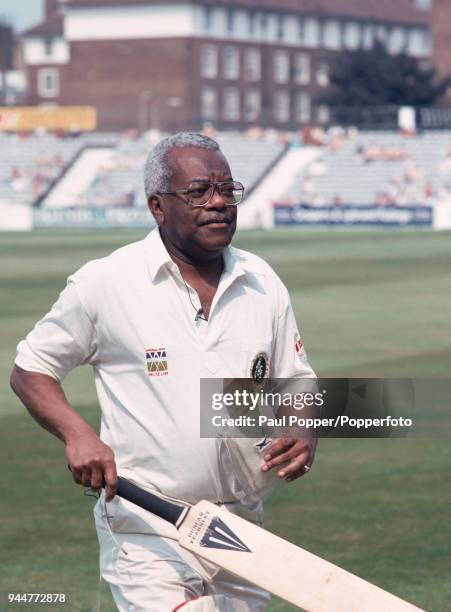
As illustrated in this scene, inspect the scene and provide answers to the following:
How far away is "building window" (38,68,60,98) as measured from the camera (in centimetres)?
11194

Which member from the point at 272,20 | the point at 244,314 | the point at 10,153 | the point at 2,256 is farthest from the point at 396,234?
the point at 272,20

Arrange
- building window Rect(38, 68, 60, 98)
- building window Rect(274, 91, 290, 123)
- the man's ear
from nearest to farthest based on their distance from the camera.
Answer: the man's ear → building window Rect(38, 68, 60, 98) → building window Rect(274, 91, 290, 123)

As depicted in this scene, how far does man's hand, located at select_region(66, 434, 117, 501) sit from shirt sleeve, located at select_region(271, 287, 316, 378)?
70 cm

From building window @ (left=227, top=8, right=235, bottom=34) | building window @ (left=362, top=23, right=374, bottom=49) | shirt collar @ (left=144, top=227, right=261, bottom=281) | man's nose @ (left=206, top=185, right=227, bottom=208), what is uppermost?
building window @ (left=227, top=8, right=235, bottom=34)

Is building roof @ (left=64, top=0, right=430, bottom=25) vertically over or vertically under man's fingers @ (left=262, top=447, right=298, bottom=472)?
over

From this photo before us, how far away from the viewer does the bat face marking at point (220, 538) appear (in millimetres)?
4098

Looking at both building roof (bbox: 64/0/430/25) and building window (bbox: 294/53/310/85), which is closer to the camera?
building roof (bbox: 64/0/430/25)

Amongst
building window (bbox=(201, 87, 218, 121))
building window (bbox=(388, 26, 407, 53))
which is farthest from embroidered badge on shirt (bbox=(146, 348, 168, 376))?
building window (bbox=(388, 26, 407, 53))

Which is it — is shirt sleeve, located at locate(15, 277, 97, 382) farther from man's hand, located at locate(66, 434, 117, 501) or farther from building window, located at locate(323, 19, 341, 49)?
building window, located at locate(323, 19, 341, 49)

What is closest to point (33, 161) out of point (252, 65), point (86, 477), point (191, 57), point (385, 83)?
point (385, 83)

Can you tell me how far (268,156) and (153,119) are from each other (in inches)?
1556

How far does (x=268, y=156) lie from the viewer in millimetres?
62688

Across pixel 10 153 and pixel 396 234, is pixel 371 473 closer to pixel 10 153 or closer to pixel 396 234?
pixel 396 234

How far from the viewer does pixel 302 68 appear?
378ft
